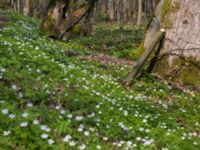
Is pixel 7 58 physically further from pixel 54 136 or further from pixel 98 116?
pixel 54 136

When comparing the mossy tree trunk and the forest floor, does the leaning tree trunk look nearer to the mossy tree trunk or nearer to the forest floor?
the forest floor

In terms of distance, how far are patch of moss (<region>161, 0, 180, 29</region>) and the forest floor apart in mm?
2071

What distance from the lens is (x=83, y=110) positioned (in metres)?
6.66

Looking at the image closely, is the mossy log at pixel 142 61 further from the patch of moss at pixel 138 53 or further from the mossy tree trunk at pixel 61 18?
the mossy tree trunk at pixel 61 18

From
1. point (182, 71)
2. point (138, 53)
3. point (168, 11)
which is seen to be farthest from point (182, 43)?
point (138, 53)

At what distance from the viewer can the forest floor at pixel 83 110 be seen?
209 inches

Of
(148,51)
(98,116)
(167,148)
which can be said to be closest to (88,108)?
(98,116)

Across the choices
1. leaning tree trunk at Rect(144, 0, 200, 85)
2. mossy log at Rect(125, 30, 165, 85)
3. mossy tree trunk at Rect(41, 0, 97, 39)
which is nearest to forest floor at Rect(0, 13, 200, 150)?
mossy log at Rect(125, 30, 165, 85)

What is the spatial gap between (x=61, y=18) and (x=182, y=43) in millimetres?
9147

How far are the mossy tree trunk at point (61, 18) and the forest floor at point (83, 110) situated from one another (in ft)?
26.2

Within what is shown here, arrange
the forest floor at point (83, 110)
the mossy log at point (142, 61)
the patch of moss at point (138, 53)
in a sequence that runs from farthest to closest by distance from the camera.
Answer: the patch of moss at point (138, 53)
the mossy log at point (142, 61)
the forest floor at point (83, 110)

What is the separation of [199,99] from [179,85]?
134cm

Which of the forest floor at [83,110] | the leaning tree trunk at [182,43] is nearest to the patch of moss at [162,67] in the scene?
the leaning tree trunk at [182,43]

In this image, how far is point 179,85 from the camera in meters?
11.2
